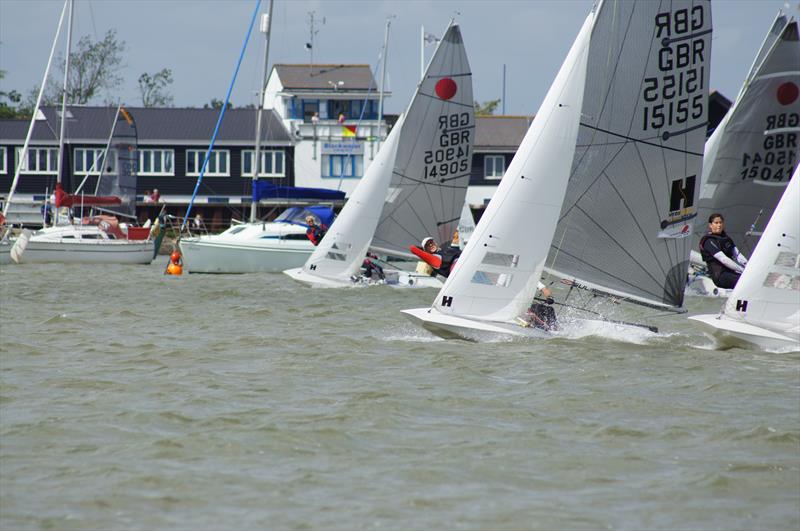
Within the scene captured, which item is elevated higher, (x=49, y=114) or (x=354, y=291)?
(x=49, y=114)

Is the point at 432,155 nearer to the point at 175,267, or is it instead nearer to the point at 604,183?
the point at 175,267

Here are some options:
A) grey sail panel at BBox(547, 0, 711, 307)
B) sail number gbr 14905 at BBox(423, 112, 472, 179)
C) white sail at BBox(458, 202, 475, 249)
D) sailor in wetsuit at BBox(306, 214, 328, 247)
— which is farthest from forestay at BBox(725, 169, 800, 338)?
white sail at BBox(458, 202, 475, 249)

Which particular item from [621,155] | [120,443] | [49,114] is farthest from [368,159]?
[120,443]

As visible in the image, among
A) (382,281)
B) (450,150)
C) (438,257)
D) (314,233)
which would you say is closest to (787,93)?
(450,150)

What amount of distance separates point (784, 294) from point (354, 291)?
11282 millimetres

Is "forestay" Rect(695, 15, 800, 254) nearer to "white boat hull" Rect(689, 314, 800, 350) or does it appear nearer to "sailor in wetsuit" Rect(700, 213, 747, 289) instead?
"sailor in wetsuit" Rect(700, 213, 747, 289)

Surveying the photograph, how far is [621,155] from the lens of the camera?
13.4 metres

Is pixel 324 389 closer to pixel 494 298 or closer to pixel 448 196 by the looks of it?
pixel 494 298

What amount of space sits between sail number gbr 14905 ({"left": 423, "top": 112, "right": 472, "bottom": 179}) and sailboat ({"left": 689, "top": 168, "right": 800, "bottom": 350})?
11.5 meters

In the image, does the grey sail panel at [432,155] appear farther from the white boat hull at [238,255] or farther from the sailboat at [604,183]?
the sailboat at [604,183]

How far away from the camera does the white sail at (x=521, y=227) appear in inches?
508

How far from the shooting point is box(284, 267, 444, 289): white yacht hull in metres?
23.2

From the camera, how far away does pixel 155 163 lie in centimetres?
5297

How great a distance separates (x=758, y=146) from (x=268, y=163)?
1368 inches
